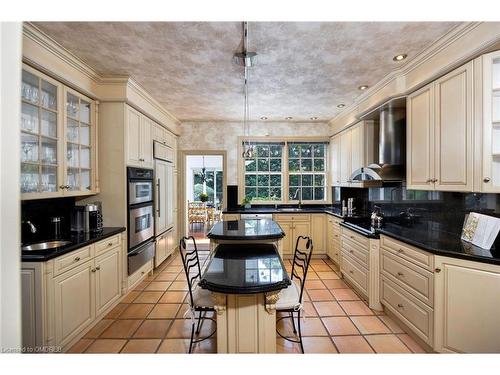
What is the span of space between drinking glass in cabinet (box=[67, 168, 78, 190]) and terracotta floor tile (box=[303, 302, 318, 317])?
282 cm

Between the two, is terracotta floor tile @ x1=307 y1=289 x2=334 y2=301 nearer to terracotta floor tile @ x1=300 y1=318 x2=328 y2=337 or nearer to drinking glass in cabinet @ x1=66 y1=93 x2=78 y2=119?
terracotta floor tile @ x1=300 y1=318 x2=328 y2=337

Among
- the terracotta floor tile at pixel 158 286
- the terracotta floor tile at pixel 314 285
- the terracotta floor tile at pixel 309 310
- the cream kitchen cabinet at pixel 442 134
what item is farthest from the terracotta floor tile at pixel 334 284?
the terracotta floor tile at pixel 158 286

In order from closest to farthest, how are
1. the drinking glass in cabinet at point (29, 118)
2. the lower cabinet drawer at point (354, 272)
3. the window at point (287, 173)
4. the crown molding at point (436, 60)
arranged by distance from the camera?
the crown molding at point (436, 60) → the drinking glass in cabinet at point (29, 118) → the lower cabinet drawer at point (354, 272) → the window at point (287, 173)

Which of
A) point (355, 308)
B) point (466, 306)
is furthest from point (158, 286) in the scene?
point (466, 306)

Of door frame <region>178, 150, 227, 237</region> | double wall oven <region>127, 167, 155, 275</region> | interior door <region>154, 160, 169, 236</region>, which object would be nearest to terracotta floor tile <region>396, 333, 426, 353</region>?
double wall oven <region>127, 167, 155, 275</region>

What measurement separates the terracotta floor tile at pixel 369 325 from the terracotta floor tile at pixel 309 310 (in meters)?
0.39

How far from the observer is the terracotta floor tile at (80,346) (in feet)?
6.84

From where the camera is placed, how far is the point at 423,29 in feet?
6.48

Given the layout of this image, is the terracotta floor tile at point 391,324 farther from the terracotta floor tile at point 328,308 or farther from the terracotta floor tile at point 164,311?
the terracotta floor tile at point 164,311

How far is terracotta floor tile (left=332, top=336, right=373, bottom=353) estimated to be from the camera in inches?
81.7

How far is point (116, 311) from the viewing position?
2760 mm

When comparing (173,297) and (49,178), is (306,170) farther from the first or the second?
(49,178)

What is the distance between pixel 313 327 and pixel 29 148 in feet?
9.98
